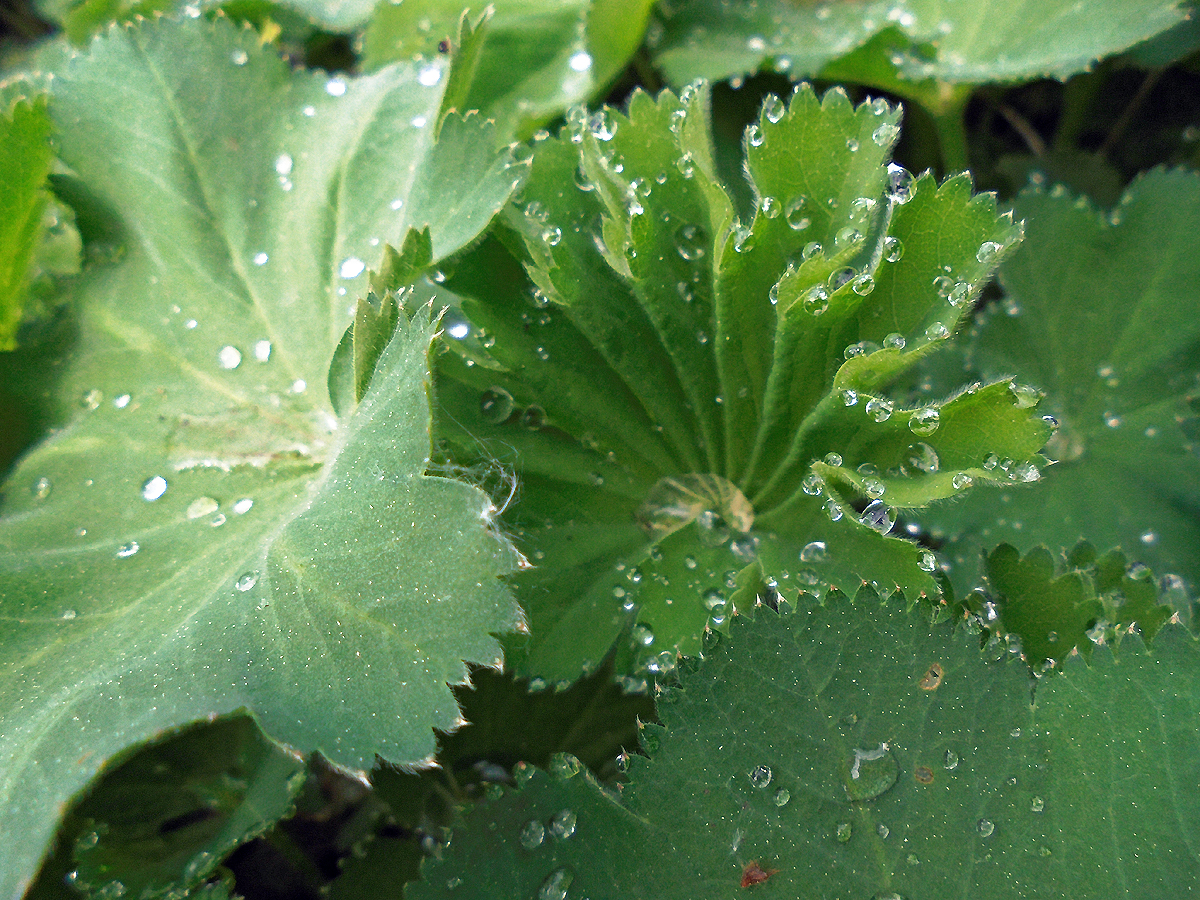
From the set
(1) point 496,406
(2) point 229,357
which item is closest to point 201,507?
(2) point 229,357

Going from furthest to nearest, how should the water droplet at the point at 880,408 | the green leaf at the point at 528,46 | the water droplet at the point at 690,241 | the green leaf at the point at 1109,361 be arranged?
the green leaf at the point at 528,46 → the green leaf at the point at 1109,361 → the water droplet at the point at 690,241 → the water droplet at the point at 880,408

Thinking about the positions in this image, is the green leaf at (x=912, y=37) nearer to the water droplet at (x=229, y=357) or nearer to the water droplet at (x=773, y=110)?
the water droplet at (x=773, y=110)

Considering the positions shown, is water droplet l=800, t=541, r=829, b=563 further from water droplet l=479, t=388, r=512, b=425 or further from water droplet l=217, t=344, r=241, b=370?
water droplet l=217, t=344, r=241, b=370

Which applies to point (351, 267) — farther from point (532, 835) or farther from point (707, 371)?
point (532, 835)

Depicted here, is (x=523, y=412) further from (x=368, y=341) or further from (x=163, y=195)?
(x=163, y=195)

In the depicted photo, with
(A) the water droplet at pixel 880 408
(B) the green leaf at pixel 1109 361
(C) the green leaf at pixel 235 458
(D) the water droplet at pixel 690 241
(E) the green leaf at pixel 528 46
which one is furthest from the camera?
(E) the green leaf at pixel 528 46

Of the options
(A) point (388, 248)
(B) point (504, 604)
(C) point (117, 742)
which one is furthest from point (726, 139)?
(C) point (117, 742)

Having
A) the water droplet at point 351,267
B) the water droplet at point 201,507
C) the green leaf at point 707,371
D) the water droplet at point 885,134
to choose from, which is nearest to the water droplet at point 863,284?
the green leaf at point 707,371
